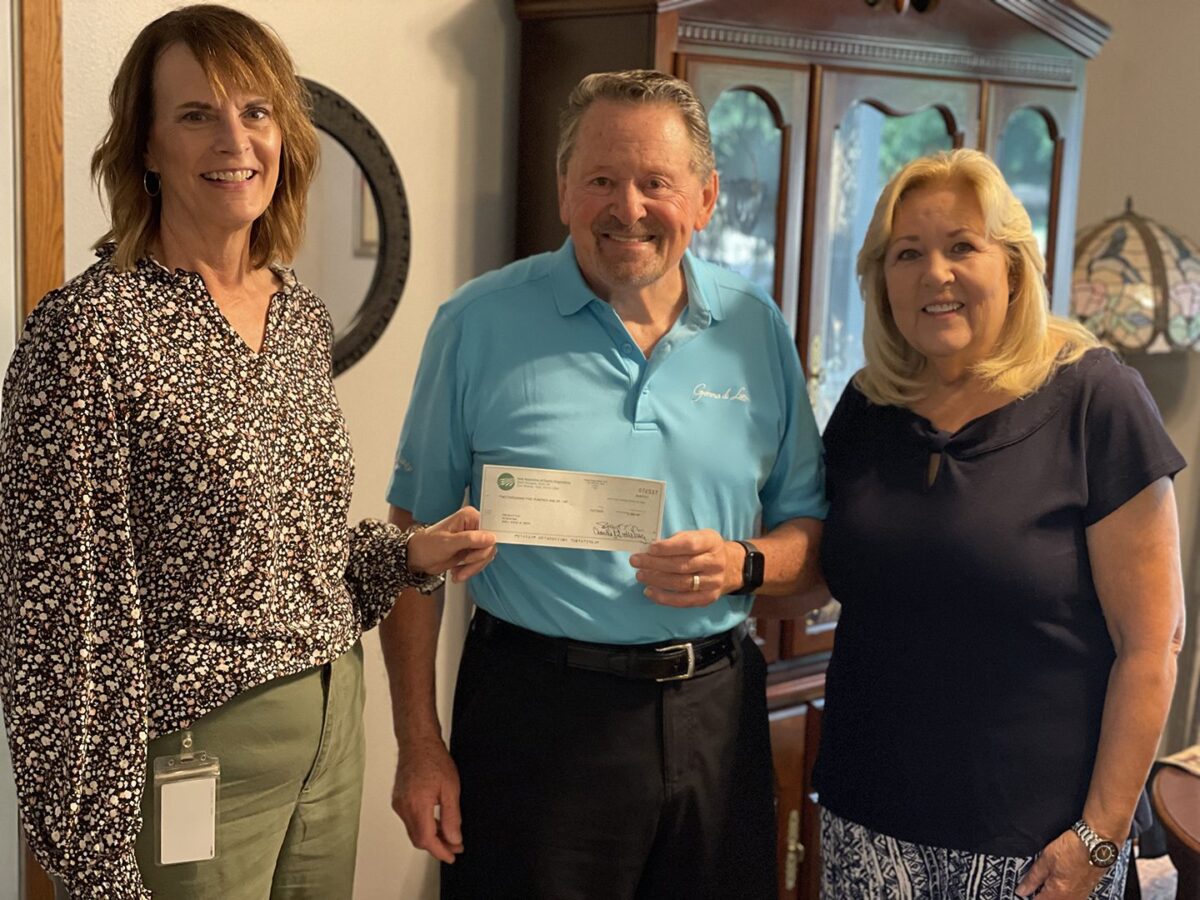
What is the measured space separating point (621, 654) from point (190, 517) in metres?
0.63

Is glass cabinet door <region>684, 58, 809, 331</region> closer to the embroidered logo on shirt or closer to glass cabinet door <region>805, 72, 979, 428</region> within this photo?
glass cabinet door <region>805, 72, 979, 428</region>

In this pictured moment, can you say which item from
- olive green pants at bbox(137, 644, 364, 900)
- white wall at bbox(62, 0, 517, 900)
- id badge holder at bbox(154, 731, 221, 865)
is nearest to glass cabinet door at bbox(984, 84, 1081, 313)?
white wall at bbox(62, 0, 517, 900)

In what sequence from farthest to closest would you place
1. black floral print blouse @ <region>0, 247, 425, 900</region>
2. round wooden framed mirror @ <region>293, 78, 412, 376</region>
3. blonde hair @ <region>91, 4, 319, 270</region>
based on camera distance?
round wooden framed mirror @ <region>293, 78, 412, 376</region>
blonde hair @ <region>91, 4, 319, 270</region>
black floral print blouse @ <region>0, 247, 425, 900</region>

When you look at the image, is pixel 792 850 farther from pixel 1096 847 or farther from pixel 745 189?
pixel 745 189

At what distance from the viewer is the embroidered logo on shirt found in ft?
6.11

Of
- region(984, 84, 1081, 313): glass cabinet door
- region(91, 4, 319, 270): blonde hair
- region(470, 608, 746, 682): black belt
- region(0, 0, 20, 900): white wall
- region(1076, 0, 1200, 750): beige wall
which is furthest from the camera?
region(1076, 0, 1200, 750): beige wall

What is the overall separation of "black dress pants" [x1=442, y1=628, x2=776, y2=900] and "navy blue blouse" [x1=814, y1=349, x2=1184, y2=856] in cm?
22

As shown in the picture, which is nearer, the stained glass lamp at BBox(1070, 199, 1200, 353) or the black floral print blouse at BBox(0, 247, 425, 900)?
the black floral print blouse at BBox(0, 247, 425, 900)

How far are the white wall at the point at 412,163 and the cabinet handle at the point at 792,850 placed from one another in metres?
0.79

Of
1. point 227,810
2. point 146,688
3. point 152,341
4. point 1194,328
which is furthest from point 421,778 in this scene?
point 1194,328

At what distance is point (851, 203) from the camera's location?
2.78 meters

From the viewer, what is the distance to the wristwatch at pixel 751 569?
182 cm

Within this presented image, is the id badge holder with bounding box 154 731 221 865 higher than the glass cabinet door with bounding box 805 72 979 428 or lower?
lower

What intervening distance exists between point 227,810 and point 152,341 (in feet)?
1.76
